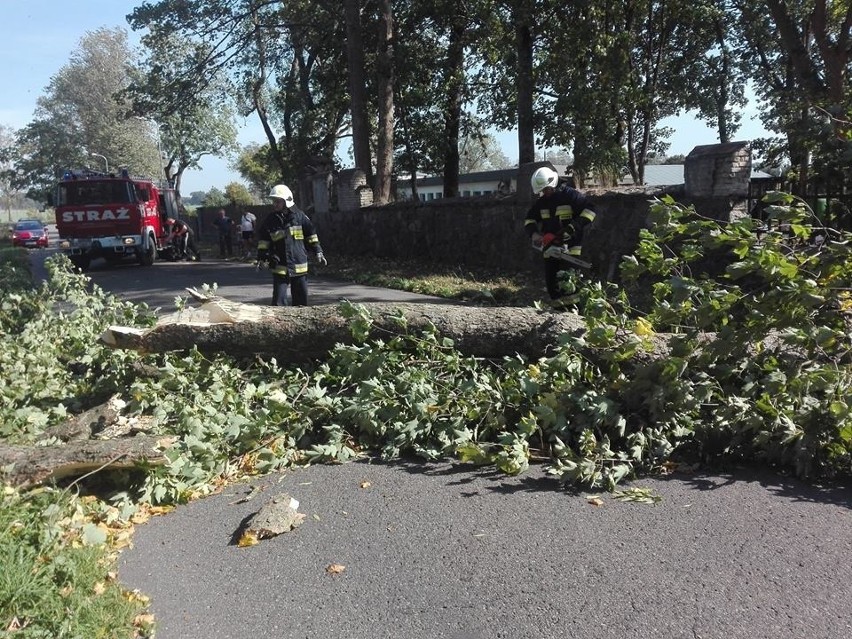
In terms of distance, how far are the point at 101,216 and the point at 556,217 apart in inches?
598

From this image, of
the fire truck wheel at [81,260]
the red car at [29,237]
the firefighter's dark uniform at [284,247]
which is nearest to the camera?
the firefighter's dark uniform at [284,247]

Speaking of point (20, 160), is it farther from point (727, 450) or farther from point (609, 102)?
point (727, 450)

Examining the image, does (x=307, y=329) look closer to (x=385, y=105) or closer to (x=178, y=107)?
(x=385, y=105)

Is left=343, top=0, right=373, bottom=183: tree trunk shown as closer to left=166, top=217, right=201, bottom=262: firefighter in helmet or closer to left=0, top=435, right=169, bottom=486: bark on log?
left=166, top=217, right=201, bottom=262: firefighter in helmet

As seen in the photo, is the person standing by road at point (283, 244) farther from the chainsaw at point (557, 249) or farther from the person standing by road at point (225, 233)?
the person standing by road at point (225, 233)

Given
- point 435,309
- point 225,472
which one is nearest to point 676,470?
point 435,309

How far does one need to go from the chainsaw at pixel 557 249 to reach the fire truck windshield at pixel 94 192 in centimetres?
1496

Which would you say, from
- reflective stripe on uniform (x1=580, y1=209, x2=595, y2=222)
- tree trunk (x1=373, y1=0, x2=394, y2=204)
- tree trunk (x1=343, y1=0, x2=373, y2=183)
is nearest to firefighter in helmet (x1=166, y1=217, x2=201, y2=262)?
tree trunk (x1=343, y1=0, x2=373, y2=183)

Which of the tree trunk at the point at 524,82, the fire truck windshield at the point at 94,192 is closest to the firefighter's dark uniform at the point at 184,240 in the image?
the fire truck windshield at the point at 94,192

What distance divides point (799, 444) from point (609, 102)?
14718 millimetres

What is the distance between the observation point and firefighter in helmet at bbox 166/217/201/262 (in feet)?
76.4

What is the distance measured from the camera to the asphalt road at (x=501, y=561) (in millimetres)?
2912

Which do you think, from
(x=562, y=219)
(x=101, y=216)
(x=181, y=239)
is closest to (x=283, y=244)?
(x=562, y=219)

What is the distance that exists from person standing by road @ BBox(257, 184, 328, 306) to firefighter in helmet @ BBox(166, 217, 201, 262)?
16.5m
